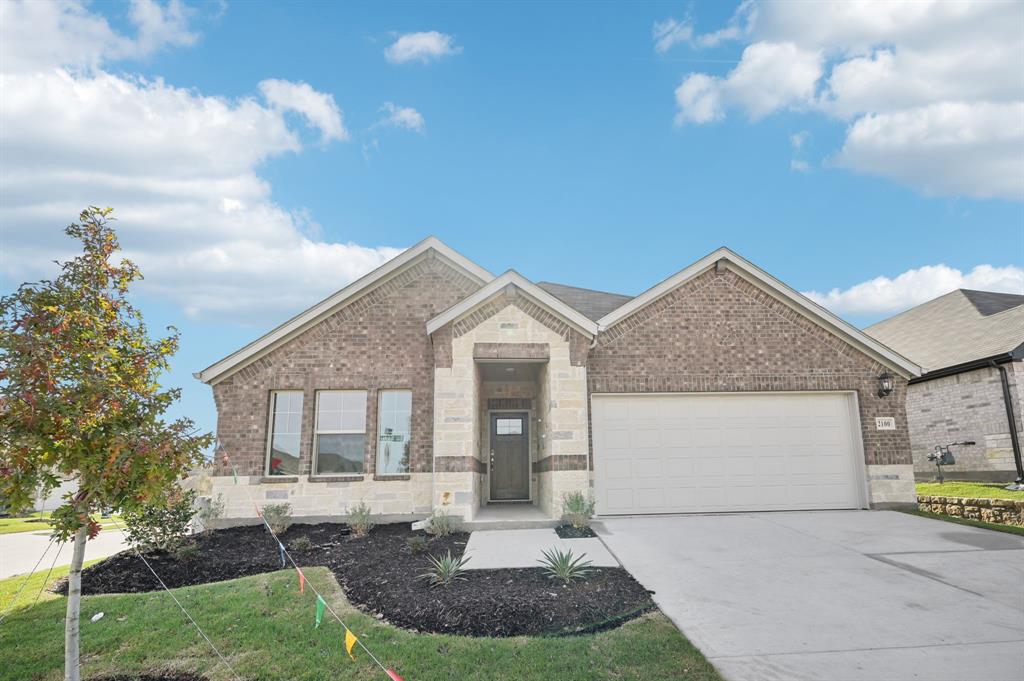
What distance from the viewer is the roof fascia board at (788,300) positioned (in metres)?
12.3

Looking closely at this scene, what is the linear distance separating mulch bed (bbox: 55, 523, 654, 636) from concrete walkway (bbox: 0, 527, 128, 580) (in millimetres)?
1663

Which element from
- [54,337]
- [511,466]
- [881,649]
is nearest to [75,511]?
[54,337]

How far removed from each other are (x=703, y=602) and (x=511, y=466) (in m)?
8.22

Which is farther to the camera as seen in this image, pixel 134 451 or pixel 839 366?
pixel 839 366

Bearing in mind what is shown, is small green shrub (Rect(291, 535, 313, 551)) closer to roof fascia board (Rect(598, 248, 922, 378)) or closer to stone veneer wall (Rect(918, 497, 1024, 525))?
roof fascia board (Rect(598, 248, 922, 378))

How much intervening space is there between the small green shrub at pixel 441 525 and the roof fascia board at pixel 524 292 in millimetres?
3394

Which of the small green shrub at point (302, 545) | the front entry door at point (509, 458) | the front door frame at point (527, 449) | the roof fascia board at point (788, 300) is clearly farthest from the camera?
the front entry door at point (509, 458)

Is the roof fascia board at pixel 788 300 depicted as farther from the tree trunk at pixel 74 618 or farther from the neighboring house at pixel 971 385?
the tree trunk at pixel 74 618

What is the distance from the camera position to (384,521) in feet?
37.0

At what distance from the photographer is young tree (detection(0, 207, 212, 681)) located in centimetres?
432

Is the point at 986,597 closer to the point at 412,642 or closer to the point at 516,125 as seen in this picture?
the point at 412,642

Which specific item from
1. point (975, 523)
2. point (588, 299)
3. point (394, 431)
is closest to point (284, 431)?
point (394, 431)

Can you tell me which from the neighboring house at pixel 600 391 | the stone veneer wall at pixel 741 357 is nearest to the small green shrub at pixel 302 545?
the neighboring house at pixel 600 391

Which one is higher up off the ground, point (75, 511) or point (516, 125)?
point (516, 125)
